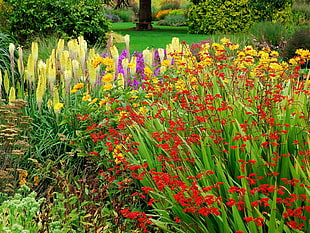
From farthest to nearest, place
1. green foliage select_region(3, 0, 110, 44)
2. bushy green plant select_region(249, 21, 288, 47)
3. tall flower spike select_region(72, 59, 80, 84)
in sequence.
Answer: green foliage select_region(3, 0, 110, 44), bushy green plant select_region(249, 21, 288, 47), tall flower spike select_region(72, 59, 80, 84)

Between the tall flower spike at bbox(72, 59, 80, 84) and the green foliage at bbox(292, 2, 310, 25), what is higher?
the tall flower spike at bbox(72, 59, 80, 84)

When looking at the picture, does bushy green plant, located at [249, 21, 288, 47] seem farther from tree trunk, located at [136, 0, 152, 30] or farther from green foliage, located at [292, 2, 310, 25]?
tree trunk, located at [136, 0, 152, 30]

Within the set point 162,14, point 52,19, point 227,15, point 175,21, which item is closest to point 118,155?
point 52,19

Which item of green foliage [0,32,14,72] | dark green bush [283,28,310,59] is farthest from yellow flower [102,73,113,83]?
dark green bush [283,28,310,59]

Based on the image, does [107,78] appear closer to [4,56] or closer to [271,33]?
[4,56]

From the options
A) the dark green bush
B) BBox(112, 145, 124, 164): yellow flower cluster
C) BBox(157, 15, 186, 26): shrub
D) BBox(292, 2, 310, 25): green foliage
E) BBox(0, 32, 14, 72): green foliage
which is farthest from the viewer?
BBox(157, 15, 186, 26): shrub

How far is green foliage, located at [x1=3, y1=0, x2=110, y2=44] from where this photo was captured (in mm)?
12008

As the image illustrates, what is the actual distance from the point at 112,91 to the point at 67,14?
8.18 meters

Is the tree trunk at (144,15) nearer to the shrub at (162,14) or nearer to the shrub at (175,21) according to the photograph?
the shrub at (175,21)

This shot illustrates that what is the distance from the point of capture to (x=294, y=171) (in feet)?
9.47

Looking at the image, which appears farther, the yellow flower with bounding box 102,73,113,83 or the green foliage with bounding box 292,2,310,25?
the green foliage with bounding box 292,2,310,25

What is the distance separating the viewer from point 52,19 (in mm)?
11906

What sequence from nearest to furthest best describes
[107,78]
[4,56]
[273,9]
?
[107,78] → [4,56] → [273,9]

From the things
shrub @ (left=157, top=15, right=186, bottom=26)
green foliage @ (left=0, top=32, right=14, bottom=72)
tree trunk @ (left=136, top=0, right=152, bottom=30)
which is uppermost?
green foliage @ (left=0, top=32, right=14, bottom=72)
